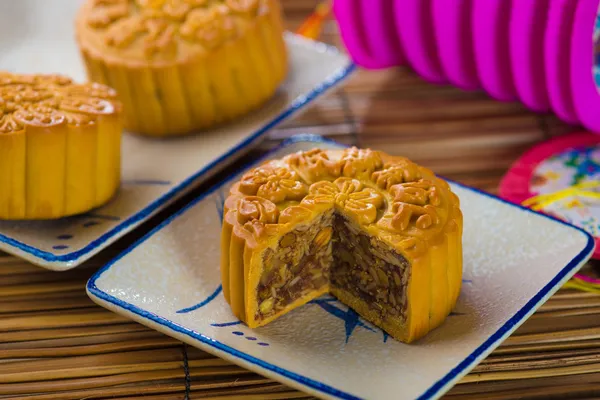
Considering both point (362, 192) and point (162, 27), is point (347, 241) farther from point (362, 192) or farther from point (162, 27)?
point (162, 27)

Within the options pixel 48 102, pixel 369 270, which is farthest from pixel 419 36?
pixel 48 102

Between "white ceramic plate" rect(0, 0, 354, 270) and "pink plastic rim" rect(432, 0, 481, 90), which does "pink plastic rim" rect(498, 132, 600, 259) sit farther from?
"white ceramic plate" rect(0, 0, 354, 270)

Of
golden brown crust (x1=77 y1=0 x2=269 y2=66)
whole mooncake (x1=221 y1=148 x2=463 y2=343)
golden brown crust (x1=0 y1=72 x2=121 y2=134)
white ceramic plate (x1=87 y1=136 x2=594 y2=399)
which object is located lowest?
white ceramic plate (x1=87 y1=136 x2=594 y2=399)

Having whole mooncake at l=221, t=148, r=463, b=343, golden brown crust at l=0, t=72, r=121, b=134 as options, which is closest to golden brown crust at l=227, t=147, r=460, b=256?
whole mooncake at l=221, t=148, r=463, b=343

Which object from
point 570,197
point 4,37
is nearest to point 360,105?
point 570,197

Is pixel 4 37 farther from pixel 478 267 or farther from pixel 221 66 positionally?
pixel 478 267

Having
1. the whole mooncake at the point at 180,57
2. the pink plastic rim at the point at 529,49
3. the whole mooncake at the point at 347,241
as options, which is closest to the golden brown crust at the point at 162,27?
the whole mooncake at the point at 180,57
